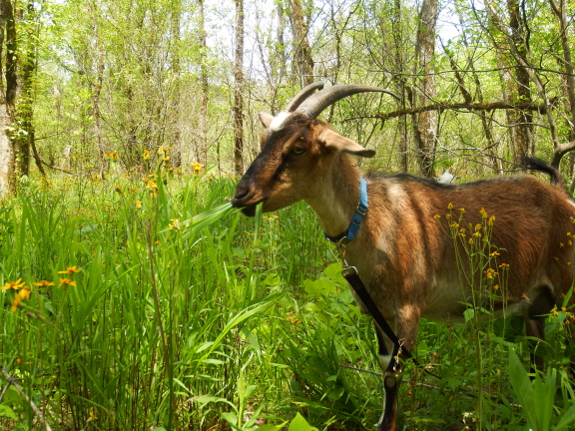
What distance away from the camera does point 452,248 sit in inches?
107

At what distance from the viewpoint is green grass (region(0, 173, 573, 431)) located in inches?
67.1

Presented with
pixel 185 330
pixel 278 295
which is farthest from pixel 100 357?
pixel 278 295

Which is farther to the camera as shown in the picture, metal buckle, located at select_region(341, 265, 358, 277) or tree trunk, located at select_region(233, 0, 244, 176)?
tree trunk, located at select_region(233, 0, 244, 176)

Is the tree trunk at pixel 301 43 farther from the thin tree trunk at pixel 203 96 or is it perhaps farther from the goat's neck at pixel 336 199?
the thin tree trunk at pixel 203 96

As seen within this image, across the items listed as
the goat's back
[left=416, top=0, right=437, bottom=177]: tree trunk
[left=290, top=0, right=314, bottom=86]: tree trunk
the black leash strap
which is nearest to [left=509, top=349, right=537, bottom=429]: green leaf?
the black leash strap

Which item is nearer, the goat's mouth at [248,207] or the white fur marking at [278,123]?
the goat's mouth at [248,207]

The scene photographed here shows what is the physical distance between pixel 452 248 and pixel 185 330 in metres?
1.69

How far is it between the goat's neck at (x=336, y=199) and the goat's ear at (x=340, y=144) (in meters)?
0.21

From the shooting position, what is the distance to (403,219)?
8.47 ft

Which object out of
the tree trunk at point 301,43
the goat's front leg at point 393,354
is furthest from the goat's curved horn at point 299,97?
the tree trunk at point 301,43

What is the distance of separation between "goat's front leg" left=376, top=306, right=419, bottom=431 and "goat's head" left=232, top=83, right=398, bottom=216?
34.2 inches

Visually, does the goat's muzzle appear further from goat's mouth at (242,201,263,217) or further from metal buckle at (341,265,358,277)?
metal buckle at (341,265,358,277)

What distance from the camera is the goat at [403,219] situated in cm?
230

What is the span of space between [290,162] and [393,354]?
3.86 feet
